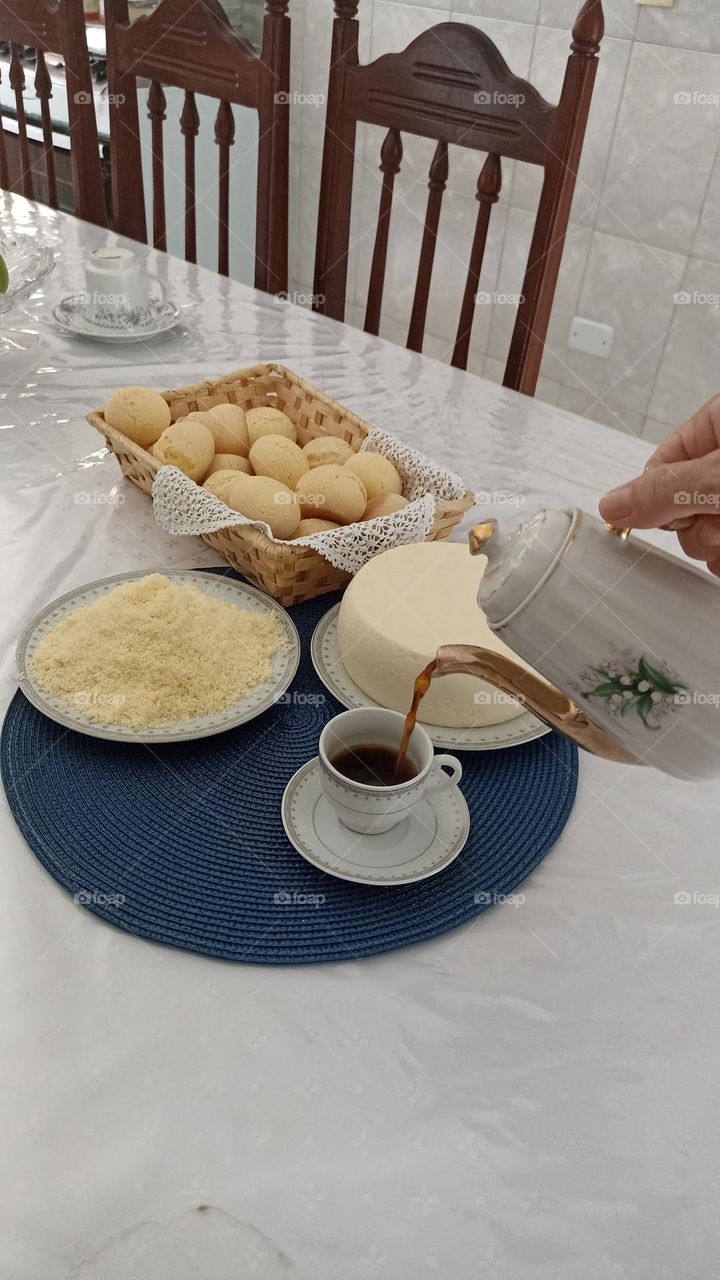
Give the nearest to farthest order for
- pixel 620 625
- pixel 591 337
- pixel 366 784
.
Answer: pixel 620 625 < pixel 366 784 < pixel 591 337

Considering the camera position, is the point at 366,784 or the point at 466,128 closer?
the point at 366,784

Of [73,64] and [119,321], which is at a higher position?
[73,64]

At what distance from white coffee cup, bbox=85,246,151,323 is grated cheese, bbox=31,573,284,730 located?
0.66m

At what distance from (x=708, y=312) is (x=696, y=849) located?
1591 millimetres

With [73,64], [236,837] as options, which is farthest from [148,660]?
[73,64]

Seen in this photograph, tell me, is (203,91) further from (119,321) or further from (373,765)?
(373,765)

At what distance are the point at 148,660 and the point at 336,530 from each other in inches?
7.8

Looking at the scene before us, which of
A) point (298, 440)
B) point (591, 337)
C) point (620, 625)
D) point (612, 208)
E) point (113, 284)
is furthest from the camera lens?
point (591, 337)

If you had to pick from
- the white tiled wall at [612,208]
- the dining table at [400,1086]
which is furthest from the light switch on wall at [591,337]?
the dining table at [400,1086]

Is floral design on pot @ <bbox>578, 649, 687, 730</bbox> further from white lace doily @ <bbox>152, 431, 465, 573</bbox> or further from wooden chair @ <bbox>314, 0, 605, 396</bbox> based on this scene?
wooden chair @ <bbox>314, 0, 605, 396</bbox>

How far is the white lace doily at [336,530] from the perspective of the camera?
814 millimetres

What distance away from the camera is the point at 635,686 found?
51 cm

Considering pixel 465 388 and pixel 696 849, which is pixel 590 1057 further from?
pixel 465 388

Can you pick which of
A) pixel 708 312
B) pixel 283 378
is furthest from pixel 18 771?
pixel 708 312
